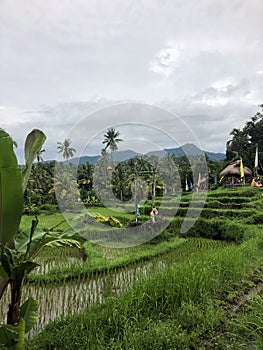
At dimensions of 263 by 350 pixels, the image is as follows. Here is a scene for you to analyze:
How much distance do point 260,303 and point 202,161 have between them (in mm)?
2510

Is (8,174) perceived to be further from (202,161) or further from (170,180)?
(170,180)

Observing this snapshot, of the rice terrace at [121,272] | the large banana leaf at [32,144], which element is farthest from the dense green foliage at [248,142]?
the large banana leaf at [32,144]

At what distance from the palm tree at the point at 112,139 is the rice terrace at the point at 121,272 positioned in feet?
0.05

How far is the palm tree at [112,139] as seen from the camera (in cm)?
401

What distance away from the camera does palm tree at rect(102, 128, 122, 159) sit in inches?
158

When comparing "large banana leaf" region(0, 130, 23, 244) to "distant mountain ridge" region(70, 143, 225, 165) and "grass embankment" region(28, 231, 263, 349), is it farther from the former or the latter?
"distant mountain ridge" region(70, 143, 225, 165)

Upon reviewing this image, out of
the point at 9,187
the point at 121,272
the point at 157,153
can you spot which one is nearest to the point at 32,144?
the point at 9,187

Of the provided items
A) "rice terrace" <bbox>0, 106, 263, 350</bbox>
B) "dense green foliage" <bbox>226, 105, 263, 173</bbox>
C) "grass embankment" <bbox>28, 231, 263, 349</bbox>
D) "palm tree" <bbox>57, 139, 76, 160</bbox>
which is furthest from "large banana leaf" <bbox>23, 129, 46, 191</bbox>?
"dense green foliage" <bbox>226, 105, 263, 173</bbox>

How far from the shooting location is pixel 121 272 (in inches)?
144

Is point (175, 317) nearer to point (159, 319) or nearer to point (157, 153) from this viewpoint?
point (159, 319)

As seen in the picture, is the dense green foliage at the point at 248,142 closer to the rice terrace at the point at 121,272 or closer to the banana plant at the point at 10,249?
the rice terrace at the point at 121,272

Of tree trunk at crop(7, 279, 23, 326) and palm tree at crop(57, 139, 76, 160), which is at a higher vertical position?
palm tree at crop(57, 139, 76, 160)

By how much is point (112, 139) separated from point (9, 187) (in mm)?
3191

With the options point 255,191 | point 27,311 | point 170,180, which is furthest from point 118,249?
point 255,191
